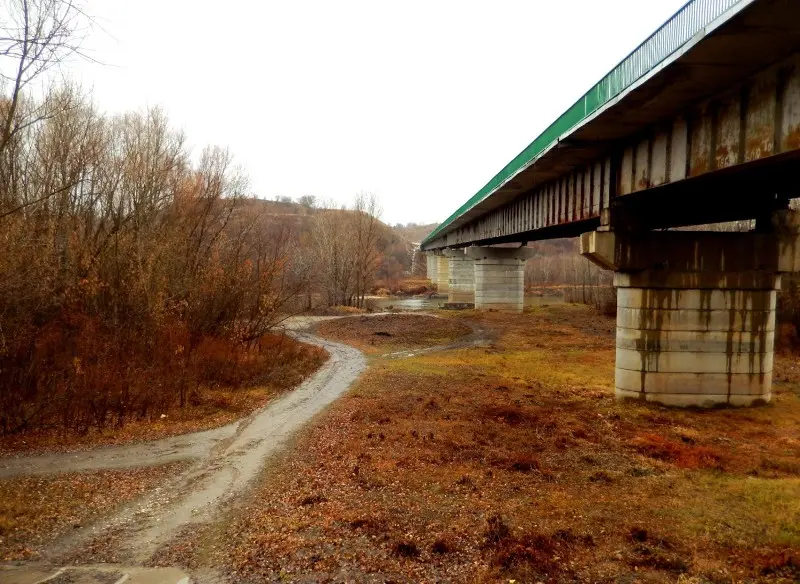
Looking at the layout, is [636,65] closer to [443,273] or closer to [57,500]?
[57,500]

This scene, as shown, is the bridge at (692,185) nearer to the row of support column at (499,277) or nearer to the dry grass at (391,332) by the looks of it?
the dry grass at (391,332)

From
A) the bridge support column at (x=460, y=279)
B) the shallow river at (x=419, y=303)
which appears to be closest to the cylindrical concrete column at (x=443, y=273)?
the shallow river at (x=419, y=303)

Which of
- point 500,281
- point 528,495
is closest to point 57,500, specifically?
point 528,495

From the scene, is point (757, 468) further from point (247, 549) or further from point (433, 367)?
point (433, 367)

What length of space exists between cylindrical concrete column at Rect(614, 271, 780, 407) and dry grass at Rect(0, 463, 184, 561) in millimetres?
11721

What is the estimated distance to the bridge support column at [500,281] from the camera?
45594 mm

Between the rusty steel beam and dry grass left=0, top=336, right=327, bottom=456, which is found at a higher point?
the rusty steel beam

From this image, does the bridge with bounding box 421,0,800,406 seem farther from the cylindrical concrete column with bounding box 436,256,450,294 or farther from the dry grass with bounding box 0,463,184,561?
the cylindrical concrete column with bounding box 436,256,450,294

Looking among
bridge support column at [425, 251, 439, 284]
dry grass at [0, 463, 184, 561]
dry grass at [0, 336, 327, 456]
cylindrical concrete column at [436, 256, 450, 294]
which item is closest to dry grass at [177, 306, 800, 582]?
dry grass at [0, 463, 184, 561]

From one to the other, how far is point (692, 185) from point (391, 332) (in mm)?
23058

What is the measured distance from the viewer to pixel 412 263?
125 metres

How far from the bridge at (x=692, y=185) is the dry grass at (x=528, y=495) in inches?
59.3

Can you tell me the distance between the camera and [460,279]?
204 ft

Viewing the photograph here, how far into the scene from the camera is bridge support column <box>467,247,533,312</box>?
45594 mm
